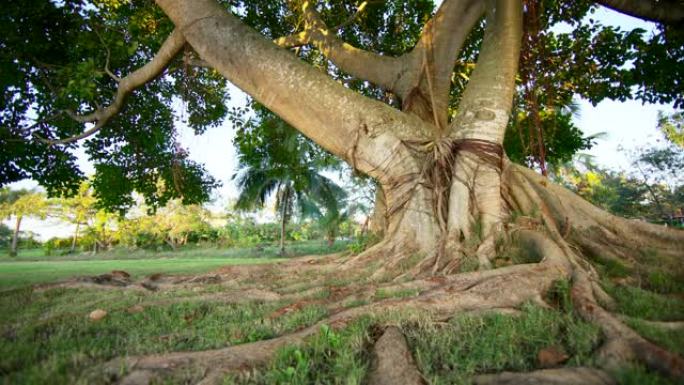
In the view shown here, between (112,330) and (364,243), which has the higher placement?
(364,243)

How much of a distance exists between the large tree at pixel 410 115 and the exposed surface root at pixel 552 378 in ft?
0.61

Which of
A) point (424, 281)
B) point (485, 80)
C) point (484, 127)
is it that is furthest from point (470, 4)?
point (424, 281)

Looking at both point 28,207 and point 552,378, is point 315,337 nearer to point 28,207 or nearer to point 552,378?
point 552,378

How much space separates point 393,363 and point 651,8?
5680mm

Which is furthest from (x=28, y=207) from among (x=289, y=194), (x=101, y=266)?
(x=101, y=266)

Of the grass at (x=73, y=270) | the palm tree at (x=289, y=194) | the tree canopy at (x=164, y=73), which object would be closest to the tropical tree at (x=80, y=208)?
the palm tree at (x=289, y=194)

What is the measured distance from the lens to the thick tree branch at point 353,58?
5.79 meters

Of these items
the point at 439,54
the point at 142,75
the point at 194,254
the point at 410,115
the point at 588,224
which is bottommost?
the point at 194,254

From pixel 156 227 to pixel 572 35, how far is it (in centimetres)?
2998

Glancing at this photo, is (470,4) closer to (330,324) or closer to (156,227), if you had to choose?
(330,324)

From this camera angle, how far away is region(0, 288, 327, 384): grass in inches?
68.5

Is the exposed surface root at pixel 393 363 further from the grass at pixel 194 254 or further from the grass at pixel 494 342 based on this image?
the grass at pixel 194 254

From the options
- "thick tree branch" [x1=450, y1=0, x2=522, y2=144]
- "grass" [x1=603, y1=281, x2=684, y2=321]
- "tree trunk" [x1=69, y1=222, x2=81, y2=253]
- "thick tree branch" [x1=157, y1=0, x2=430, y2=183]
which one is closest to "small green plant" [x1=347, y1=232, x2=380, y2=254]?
"thick tree branch" [x1=157, y1=0, x2=430, y2=183]

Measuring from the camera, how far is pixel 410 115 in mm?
4750
